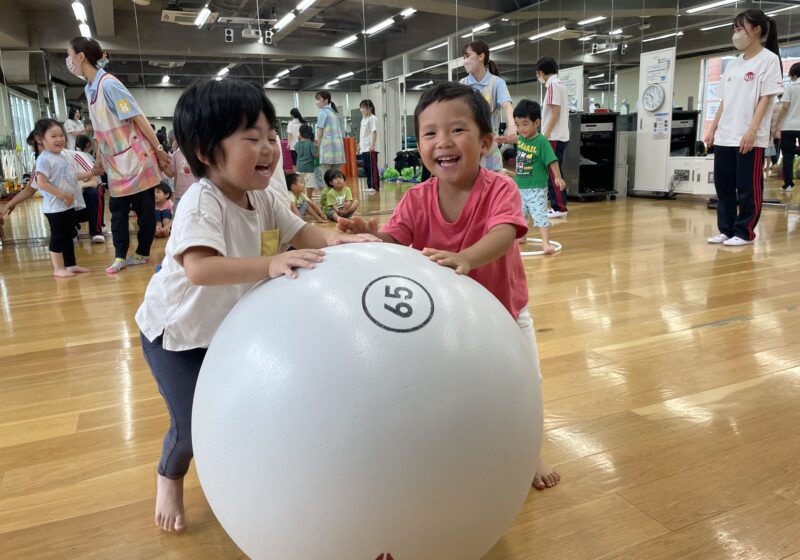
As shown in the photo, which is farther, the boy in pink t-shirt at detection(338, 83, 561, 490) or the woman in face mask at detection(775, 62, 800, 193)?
the woman in face mask at detection(775, 62, 800, 193)

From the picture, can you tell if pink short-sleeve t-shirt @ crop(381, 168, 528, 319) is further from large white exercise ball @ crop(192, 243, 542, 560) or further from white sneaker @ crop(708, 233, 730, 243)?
white sneaker @ crop(708, 233, 730, 243)

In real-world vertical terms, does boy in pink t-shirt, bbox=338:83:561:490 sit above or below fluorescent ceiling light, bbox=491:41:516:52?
below

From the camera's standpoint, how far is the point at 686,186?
296 inches

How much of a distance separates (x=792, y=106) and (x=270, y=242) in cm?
790

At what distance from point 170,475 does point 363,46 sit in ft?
22.5

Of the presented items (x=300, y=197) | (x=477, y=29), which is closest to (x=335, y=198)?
(x=300, y=197)

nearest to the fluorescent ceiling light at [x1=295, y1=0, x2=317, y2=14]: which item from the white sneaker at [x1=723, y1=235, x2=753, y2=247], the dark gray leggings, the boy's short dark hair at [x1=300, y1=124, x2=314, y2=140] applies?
the boy's short dark hair at [x1=300, y1=124, x2=314, y2=140]

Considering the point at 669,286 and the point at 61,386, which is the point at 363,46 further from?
the point at 61,386

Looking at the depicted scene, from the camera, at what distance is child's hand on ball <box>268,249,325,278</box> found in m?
1.09

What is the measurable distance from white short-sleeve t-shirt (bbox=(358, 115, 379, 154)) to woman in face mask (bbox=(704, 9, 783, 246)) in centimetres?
453

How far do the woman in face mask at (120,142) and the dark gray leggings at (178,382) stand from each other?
307 cm

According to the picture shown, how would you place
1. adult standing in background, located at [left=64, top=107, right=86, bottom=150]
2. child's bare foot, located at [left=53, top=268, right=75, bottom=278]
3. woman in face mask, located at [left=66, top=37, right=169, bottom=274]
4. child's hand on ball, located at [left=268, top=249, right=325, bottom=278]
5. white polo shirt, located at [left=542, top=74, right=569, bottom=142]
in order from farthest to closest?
1. adult standing in background, located at [left=64, top=107, right=86, bottom=150]
2. white polo shirt, located at [left=542, top=74, right=569, bottom=142]
3. child's bare foot, located at [left=53, top=268, right=75, bottom=278]
4. woman in face mask, located at [left=66, top=37, right=169, bottom=274]
5. child's hand on ball, located at [left=268, top=249, right=325, bottom=278]

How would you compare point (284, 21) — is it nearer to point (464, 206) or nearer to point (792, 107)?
point (464, 206)

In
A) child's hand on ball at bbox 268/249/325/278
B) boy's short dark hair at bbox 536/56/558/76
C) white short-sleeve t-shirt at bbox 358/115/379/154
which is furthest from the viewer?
white short-sleeve t-shirt at bbox 358/115/379/154
